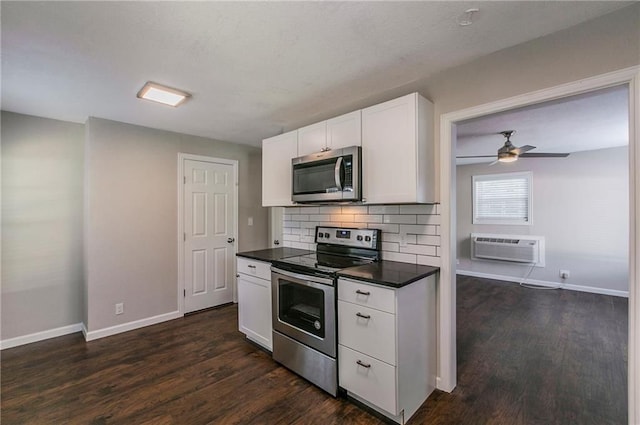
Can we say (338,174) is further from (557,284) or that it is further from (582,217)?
(557,284)

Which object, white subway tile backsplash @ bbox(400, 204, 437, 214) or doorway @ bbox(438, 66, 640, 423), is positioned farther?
white subway tile backsplash @ bbox(400, 204, 437, 214)

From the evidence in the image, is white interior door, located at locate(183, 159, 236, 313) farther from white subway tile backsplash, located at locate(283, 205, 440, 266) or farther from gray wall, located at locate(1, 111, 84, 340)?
white subway tile backsplash, located at locate(283, 205, 440, 266)

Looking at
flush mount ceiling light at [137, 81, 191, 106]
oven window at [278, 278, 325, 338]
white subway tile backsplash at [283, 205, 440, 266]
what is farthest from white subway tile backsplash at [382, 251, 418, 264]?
flush mount ceiling light at [137, 81, 191, 106]

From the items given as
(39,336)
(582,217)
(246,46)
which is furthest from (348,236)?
(582,217)

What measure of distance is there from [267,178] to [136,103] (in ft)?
4.62

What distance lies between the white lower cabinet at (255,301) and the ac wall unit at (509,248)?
4827mm

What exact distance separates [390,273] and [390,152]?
884mm

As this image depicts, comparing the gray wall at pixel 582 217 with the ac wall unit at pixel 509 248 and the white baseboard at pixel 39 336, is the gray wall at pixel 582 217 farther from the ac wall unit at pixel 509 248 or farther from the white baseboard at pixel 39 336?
the white baseboard at pixel 39 336

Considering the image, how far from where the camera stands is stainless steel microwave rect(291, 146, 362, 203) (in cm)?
226

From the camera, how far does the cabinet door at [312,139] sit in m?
2.58

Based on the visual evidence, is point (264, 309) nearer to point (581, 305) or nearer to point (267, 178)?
point (267, 178)

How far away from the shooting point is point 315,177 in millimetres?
2533

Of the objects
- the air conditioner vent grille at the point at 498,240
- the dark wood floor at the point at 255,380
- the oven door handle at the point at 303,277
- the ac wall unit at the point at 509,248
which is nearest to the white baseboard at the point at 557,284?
the ac wall unit at the point at 509,248

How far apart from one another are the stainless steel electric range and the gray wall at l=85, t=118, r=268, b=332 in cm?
187
